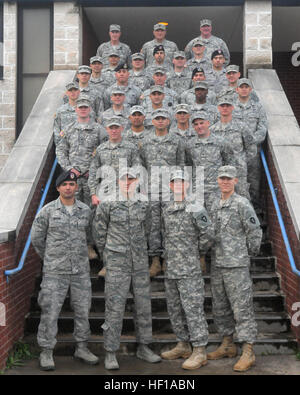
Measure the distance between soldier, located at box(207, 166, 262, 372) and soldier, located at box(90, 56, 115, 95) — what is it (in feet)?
12.5

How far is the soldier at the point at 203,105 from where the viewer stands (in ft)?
23.5

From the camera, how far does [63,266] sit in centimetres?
512

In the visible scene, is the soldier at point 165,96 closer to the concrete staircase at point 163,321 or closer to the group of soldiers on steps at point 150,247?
the group of soldiers on steps at point 150,247

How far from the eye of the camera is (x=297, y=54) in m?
13.1

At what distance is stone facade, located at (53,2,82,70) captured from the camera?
9.81m

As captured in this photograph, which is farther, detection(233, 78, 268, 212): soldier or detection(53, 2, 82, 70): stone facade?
detection(53, 2, 82, 70): stone facade

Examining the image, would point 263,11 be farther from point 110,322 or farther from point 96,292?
point 110,322

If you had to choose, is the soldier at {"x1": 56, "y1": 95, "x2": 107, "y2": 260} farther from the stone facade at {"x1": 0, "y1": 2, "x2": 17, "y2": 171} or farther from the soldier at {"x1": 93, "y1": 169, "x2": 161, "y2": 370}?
the stone facade at {"x1": 0, "y1": 2, "x2": 17, "y2": 171}

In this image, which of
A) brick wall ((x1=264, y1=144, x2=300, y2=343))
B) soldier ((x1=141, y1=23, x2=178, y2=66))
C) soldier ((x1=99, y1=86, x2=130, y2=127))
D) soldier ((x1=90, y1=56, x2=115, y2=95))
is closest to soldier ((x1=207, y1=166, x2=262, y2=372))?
brick wall ((x1=264, y1=144, x2=300, y2=343))

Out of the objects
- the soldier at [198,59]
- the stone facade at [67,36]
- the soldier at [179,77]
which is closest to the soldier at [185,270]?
the soldier at [179,77]

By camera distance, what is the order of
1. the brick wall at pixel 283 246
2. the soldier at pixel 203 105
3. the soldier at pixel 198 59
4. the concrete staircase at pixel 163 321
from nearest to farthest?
the concrete staircase at pixel 163 321, the brick wall at pixel 283 246, the soldier at pixel 203 105, the soldier at pixel 198 59

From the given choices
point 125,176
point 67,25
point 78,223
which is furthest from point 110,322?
point 67,25

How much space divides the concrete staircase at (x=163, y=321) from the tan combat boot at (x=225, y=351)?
0.20 metres

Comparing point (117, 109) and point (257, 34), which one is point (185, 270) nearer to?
point (117, 109)
